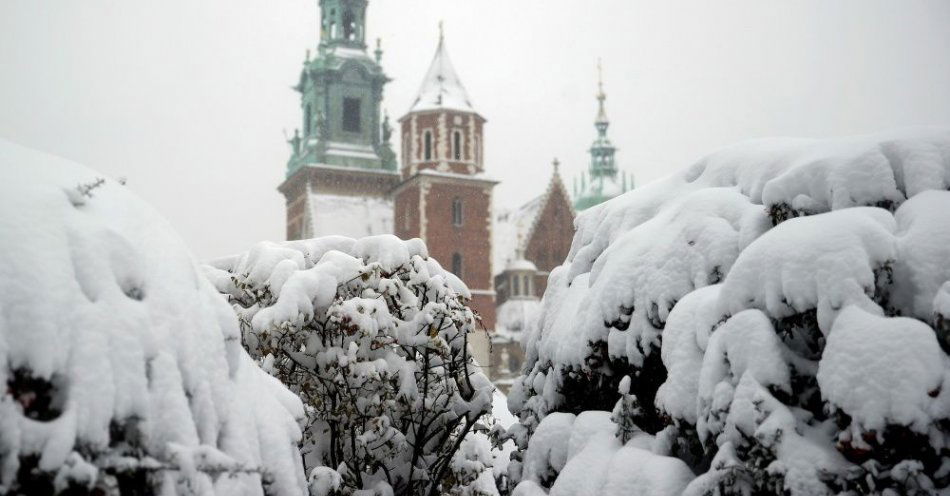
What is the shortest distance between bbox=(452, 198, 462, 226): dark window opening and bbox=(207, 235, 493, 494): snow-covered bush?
115ft

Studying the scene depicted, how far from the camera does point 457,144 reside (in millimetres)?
43375

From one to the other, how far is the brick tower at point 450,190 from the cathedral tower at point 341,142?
166cm

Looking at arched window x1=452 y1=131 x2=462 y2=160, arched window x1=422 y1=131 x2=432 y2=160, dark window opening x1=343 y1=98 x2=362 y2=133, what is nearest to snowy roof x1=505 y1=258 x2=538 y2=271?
arched window x1=452 y1=131 x2=462 y2=160

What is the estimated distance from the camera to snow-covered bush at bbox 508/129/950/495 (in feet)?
12.7

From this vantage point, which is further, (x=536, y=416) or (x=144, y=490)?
(x=536, y=416)

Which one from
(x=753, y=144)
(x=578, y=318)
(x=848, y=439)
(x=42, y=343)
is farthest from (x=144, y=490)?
(x=753, y=144)

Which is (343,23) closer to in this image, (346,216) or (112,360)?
(346,216)

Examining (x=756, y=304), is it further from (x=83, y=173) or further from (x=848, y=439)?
(x=83, y=173)

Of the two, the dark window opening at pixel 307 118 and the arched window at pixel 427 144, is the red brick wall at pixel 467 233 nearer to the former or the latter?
the arched window at pixel 427 144

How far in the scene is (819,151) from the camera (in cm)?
539

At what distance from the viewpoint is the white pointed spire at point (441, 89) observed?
43.6 m

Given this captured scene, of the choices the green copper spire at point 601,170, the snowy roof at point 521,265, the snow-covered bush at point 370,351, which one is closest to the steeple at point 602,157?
the green copper spire at point 601,170

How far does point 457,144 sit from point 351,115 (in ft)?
20.8

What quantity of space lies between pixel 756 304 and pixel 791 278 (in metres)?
0.31
